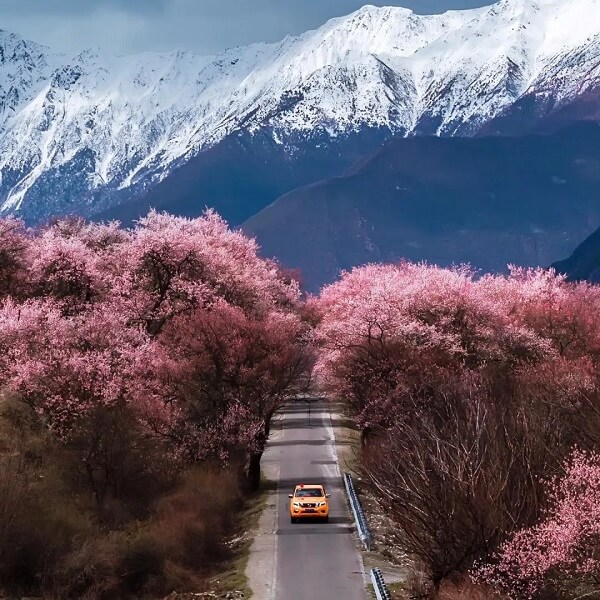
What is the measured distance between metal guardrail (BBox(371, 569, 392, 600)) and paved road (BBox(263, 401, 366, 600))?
1.75 feet

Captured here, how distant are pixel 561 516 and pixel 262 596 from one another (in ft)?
38.2

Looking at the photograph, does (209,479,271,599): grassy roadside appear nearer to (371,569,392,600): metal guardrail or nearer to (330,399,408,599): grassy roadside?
(371,569,392,600): metal guardrail

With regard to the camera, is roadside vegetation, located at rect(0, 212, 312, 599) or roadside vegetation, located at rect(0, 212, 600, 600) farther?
roadside vegetation, located at rect(0, 212, 312, 599)

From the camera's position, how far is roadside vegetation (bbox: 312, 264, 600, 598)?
88.9 ft

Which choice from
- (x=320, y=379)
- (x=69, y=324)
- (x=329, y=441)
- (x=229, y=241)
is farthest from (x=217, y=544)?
(x=229, y=241)

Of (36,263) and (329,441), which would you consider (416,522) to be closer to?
(36,263)

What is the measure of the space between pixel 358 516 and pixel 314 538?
2315 mm

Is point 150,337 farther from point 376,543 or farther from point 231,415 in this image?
point 376,543

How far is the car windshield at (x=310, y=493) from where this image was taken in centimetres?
4525

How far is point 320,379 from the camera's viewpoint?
58.5 meters

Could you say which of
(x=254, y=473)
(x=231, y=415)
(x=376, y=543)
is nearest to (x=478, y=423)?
(x=376, y=543)

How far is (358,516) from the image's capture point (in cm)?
4269

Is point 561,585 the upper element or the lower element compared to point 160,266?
lower

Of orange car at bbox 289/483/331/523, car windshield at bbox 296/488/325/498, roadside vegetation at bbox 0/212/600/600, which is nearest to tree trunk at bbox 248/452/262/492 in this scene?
roadside vegetation at bbox 0/212/600/600
